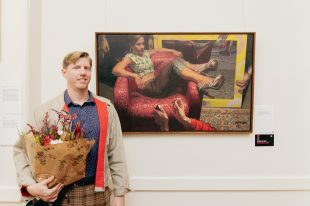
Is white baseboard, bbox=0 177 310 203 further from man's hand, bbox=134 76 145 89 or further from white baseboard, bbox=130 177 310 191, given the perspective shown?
man's hand, bbox=134 76 145 89

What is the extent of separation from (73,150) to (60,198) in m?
0.28

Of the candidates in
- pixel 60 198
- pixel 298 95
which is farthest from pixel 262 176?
pixel 60 198

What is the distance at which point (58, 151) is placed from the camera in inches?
55.1

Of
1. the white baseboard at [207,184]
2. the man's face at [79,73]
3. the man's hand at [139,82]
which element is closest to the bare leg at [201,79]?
the man's hand at [139,82]

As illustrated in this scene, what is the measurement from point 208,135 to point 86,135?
0.97 meters

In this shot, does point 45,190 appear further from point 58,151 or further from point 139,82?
point 139,82

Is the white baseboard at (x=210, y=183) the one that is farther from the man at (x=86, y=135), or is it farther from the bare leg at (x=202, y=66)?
the bare leg at (x=202, y=66)

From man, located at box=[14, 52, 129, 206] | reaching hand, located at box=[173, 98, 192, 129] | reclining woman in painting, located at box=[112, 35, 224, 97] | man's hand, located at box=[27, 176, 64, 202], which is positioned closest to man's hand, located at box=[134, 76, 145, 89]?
reclining woman in painting, located at box=[112, 35, 224, 97]

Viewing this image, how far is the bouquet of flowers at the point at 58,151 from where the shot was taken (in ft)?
4.60

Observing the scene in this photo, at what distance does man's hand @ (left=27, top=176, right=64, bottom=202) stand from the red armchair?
80 centimetres

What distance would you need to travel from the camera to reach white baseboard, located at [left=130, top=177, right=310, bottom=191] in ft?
7.28

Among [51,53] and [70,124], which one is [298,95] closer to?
[70,124]

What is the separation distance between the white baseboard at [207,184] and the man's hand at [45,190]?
0.81m

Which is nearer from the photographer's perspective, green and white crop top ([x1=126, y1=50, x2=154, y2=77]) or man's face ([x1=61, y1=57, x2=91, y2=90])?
man's face ([x1=61, y1=57, x2=91, y2=90])
